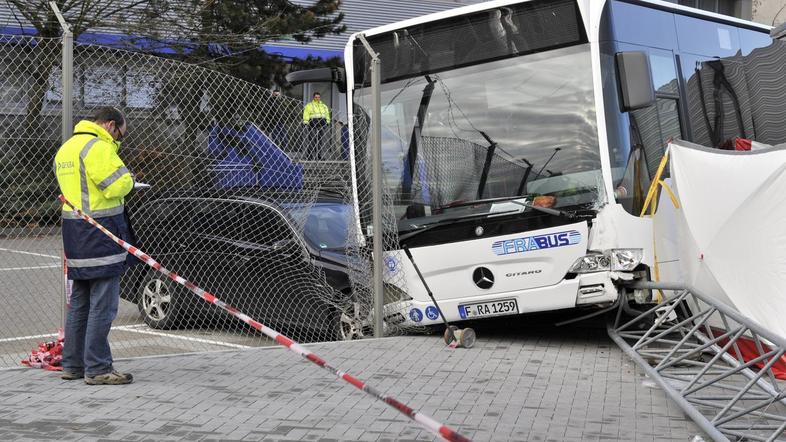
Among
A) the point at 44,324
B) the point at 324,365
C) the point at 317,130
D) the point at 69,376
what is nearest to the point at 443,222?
the point at 317,130

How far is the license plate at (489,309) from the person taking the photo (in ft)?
28.7

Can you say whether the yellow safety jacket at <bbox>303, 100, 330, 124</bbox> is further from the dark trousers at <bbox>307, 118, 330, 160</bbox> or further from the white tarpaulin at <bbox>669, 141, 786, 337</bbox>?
the white tarpaulin at <bbox>669, 141, 786, 337</bbox>

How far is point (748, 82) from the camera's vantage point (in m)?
11.0

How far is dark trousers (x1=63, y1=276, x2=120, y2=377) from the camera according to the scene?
22.3 feet

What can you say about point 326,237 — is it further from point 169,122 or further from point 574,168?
point 574,168

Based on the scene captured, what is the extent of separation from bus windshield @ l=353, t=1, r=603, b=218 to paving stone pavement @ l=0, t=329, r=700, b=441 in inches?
57.7

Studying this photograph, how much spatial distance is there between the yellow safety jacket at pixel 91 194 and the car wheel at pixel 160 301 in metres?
3.48

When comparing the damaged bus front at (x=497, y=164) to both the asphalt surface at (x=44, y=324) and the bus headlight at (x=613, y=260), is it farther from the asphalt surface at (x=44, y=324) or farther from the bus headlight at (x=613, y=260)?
the asphalt surface at (x=44, y=324)

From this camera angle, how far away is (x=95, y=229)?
6746 mm

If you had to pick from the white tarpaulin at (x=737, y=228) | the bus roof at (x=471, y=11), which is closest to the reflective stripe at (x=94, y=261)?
the bus roof at (x=471, y=11)

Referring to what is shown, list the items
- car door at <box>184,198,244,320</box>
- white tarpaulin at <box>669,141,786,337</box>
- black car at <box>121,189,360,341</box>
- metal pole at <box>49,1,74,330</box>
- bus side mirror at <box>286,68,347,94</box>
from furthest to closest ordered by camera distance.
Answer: car door at <box>184,198,244,320</box> < black car at <box>121,189,360,341</box> < bus side mirror at <box>286,68,347,94</box> < metal pole at <box>49,1,74,330</box> < white tarpaulin at <box>669,141,786,337</box>

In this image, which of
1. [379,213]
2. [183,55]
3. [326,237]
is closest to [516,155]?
[379,213]

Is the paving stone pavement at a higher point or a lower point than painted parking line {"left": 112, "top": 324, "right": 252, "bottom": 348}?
higher

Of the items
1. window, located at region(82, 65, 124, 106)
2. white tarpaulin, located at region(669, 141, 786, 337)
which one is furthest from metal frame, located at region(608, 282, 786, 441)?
window, located at region(82, 65, 124, 106)
